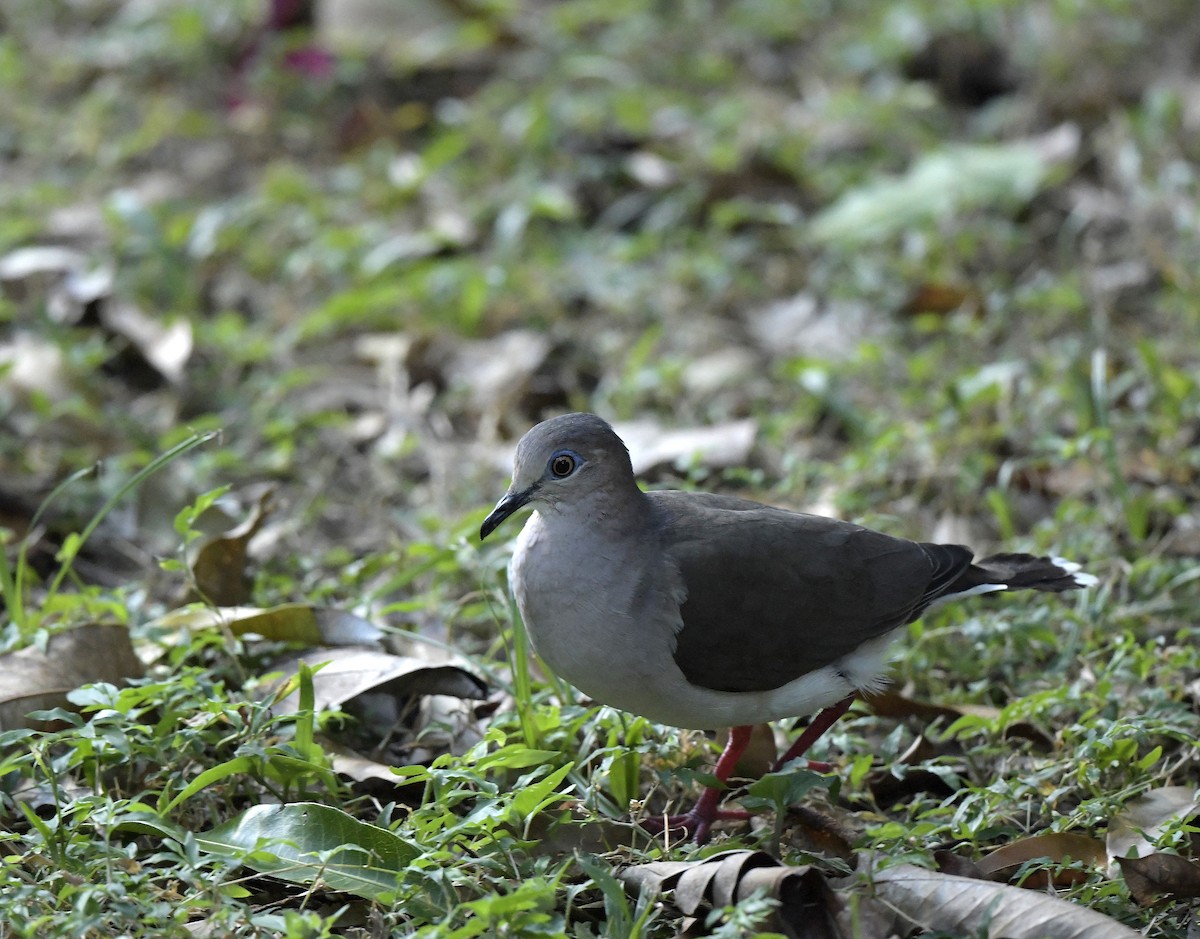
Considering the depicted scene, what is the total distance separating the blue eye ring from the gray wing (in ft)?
0.88

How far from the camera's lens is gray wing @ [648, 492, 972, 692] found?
12.1 ft

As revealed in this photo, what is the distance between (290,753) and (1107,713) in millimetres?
2179

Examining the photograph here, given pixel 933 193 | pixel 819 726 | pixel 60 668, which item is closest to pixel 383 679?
pixel 60 668

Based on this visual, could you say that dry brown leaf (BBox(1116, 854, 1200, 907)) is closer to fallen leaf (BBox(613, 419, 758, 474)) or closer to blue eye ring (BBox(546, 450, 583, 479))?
blue eye ring (BBox(546, 450, 583, 479))

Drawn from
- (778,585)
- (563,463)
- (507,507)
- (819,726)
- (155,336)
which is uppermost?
(563,463)

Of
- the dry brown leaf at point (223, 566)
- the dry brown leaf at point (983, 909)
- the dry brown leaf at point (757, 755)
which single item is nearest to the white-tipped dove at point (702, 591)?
the dry brown leaf at point (757, 755)

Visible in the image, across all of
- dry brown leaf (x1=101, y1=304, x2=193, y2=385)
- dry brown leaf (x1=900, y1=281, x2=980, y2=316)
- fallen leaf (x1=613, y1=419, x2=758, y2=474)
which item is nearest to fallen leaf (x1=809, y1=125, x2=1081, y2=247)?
dry brown leaf (x1=900, y1=281, x2=980, y2=316)

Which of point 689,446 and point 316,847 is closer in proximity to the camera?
point 316,847

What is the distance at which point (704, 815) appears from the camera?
3.71 m

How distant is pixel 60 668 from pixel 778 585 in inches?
75.3

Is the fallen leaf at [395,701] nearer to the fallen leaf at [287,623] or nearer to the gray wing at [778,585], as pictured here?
the fallen leaf at [287,623]

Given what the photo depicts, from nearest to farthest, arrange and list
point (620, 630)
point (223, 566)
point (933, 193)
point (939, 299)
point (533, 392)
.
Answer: point (620, 630)
point (223, 566)
point (533, 392)
point (939, 299)
point (933, 193)

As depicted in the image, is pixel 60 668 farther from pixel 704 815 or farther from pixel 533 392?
pixel 533 392

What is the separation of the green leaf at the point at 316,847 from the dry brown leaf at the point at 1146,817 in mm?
1640
